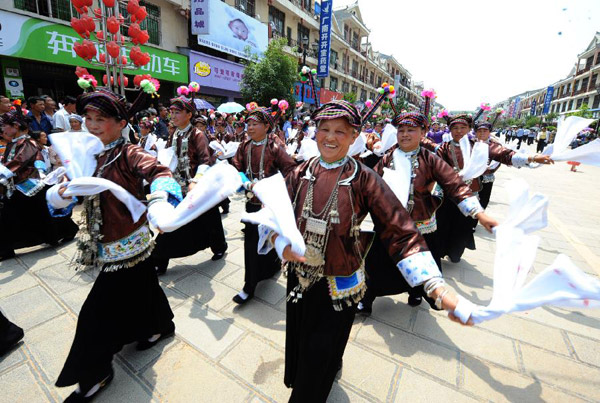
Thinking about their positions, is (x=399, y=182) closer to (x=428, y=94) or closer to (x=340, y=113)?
(x=340, y=113)

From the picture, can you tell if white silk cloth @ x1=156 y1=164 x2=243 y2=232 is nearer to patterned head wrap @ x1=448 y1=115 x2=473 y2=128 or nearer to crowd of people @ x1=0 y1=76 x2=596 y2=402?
crowd of people @ x1=0 y1=76 x2=596 y2=402

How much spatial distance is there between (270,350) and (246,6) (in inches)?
810

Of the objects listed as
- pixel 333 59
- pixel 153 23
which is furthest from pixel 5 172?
pixel 333 59

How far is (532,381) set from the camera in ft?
7.70

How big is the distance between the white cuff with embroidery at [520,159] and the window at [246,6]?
730 inches

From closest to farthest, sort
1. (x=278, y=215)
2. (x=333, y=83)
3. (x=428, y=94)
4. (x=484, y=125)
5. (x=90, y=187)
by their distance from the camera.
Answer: (x=278, y=215) → (x=90, y=187) → (x=428, y=94) → (x=484, y=125) → (x=333, y=83)

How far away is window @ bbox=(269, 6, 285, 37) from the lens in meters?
20.9

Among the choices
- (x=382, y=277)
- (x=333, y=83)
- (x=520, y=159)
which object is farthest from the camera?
(x=333, y=83)

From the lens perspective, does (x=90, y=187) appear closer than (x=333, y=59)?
Yes

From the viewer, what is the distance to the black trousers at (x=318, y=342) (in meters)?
1.72

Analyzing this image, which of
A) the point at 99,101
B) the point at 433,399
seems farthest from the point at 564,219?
the point at 99,101

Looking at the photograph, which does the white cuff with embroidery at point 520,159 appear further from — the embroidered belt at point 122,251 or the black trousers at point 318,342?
the embroidered belt at point 122,251

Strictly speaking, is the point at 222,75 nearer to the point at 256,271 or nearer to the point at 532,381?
the point at 256,271

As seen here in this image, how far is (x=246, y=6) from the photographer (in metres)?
18.1
